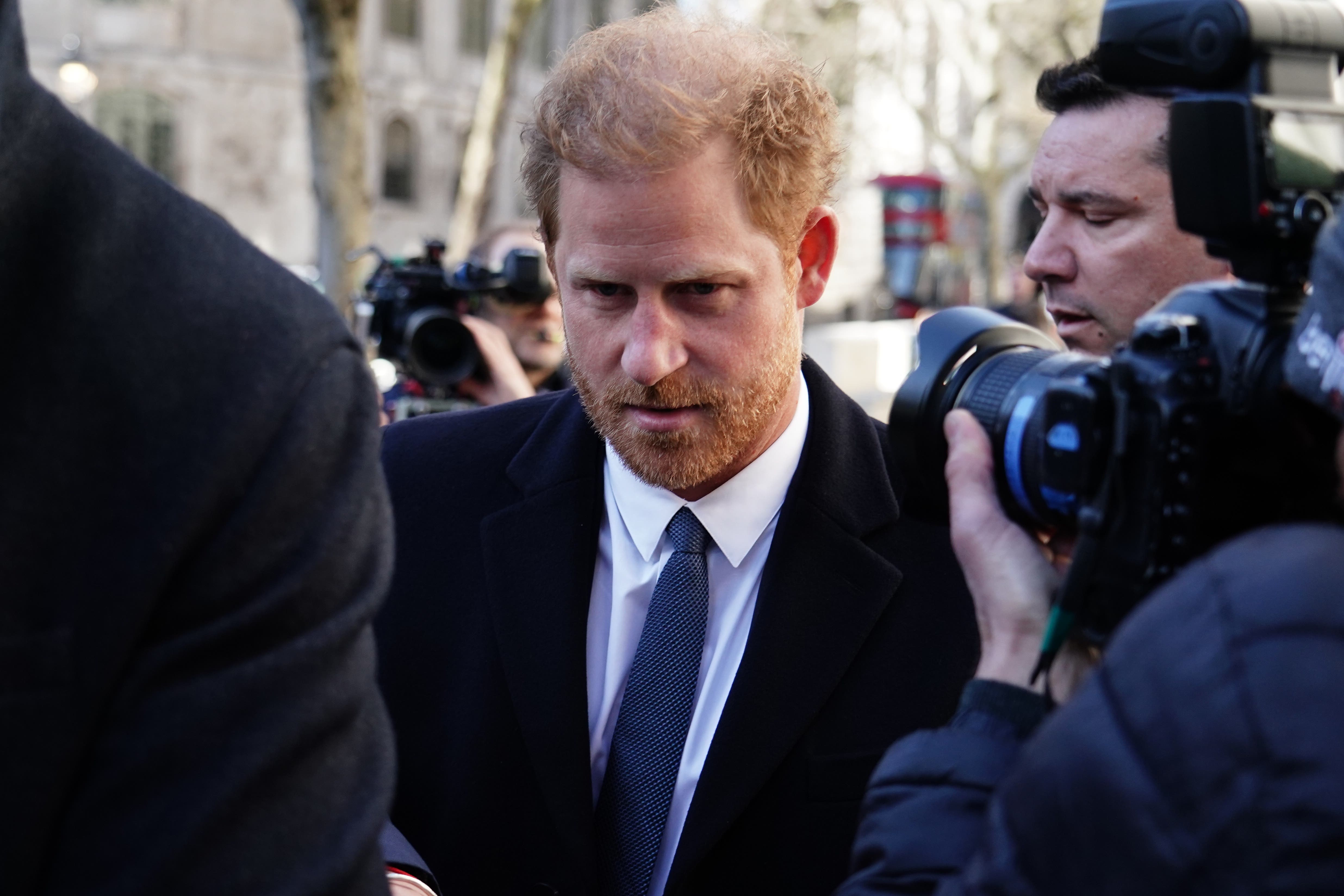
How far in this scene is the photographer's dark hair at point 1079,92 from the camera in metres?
2.87

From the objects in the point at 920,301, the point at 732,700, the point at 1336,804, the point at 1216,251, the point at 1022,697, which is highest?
the point at 1216,251

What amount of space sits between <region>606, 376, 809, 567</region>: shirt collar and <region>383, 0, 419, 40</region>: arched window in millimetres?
30740

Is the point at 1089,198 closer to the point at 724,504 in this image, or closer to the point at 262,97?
the point at 724,504

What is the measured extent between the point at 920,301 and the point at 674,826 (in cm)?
2610

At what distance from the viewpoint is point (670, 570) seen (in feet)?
7.36

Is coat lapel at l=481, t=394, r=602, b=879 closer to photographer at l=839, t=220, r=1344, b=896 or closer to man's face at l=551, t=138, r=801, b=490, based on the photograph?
man's face at l=551, t=138, r=801, b=490

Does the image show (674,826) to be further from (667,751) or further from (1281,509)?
(1281,509)

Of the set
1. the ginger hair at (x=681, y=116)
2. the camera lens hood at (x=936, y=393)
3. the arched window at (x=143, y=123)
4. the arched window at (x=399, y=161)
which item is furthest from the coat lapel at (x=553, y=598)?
the arched window at (x=399, y=161)

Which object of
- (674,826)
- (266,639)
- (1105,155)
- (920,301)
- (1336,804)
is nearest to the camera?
(1336,804)

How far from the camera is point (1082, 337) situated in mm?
2938

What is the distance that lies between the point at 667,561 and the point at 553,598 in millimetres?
186

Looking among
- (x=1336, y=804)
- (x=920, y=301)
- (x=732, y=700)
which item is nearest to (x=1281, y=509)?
(x=1336, y=804)

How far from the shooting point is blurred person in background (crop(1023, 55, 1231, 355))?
2838 millimetres

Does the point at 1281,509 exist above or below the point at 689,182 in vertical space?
below
